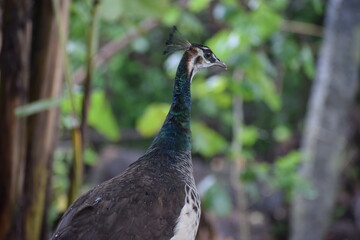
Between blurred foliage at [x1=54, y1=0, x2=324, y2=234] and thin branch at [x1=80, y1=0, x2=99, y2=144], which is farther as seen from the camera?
blurred foliage at [x1=54, y1=0, x2=324, y2=234]

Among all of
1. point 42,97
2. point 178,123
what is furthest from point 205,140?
point 178,123

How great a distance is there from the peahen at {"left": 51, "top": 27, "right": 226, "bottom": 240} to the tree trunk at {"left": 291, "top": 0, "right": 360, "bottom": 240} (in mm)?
1842

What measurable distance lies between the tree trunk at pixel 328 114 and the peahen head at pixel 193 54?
6.02ft

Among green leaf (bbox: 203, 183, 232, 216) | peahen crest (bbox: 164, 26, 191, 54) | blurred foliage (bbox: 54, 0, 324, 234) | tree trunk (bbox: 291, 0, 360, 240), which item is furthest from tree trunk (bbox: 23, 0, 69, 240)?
tree trunk (bbox: 291, 0, 360, 240)

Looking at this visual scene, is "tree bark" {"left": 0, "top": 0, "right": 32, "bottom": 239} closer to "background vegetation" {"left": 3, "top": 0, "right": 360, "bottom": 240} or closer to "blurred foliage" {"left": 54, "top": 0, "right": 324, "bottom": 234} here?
"background vegetation" {"left": 3, "top": 0, "right": 360, "bottom": 240}

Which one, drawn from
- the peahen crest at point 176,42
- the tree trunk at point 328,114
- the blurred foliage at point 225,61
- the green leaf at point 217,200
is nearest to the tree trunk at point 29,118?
the blurred foliage at point 225,61

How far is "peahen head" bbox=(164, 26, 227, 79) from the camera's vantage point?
1.31 m

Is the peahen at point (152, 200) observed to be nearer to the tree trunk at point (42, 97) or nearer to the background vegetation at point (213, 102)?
the background vegetation at point (213, 102)

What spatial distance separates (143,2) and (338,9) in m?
1.52

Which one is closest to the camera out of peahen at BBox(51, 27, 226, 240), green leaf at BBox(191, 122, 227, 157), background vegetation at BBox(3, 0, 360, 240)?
peahen at BBox(51, 27, 226, 240)

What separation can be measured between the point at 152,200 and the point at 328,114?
6.89 feet

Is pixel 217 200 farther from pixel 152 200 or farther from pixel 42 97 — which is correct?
pixel 152 200

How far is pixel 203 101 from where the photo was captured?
262cm

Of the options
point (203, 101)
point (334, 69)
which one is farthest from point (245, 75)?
point (334, 69)
